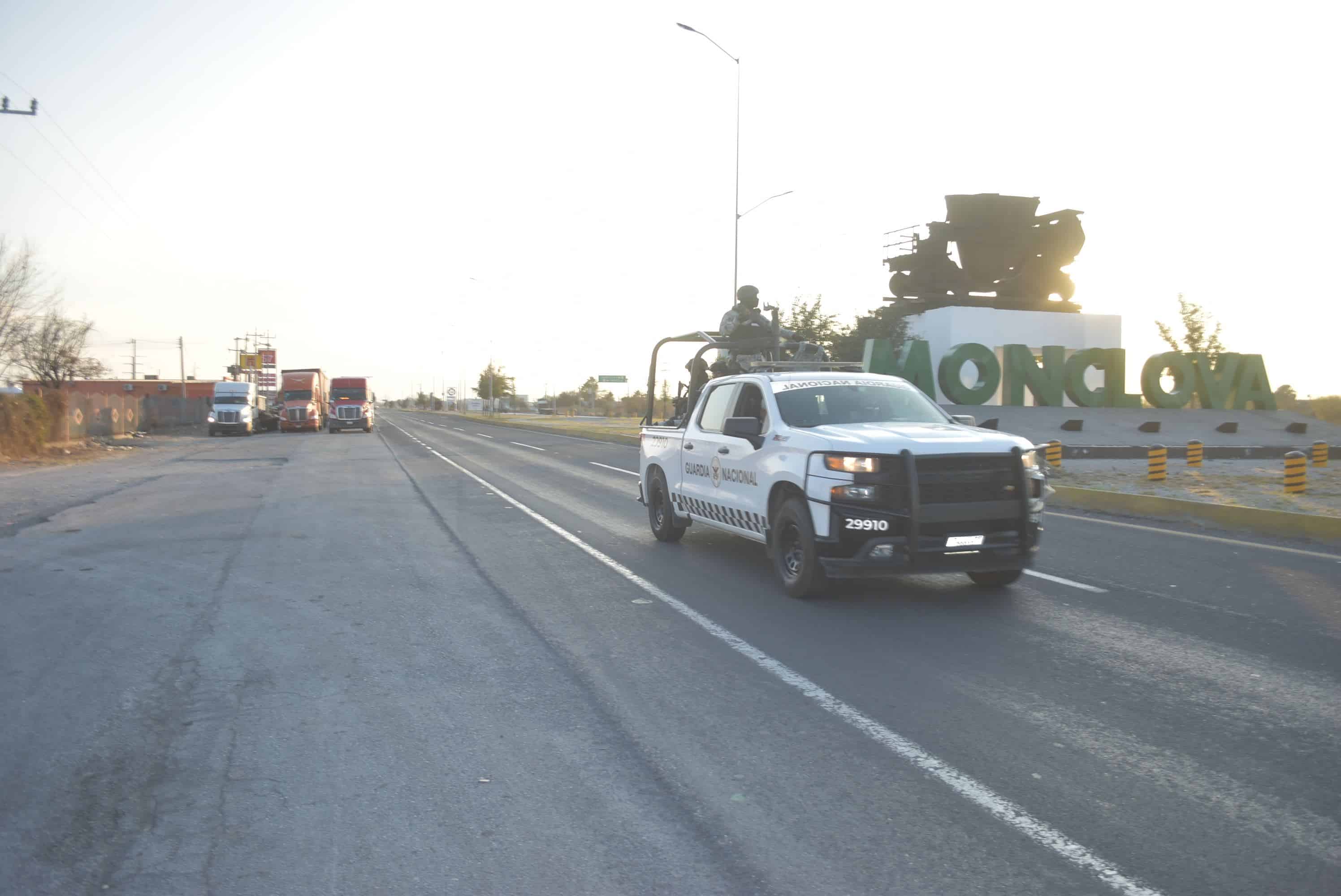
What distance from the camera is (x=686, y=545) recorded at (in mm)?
10797

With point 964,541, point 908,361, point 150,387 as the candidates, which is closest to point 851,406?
point 964,541

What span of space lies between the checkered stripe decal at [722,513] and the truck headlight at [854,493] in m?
1.17

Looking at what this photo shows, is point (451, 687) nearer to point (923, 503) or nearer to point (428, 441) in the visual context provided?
point (923, 503)

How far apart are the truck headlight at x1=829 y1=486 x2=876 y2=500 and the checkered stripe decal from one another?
117cm

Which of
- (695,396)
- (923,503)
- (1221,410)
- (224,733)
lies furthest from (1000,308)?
(224,733)

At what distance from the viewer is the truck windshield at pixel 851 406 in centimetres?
840

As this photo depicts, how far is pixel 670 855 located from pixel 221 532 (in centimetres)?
1044

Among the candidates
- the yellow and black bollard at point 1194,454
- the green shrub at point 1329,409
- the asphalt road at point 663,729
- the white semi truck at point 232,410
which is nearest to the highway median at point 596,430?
the white semi truck at point 232,410

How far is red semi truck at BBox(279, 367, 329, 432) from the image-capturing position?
51.0 m

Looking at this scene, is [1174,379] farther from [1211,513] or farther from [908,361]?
[1211,513]

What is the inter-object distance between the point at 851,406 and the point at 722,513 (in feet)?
5.52

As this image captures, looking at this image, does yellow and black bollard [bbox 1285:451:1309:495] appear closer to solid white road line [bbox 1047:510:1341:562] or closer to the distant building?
solid white road line [bbox 1047:510:1341:562]

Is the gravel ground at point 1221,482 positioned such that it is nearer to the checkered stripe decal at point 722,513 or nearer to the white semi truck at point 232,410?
the checkered stripe decal at point 722,513

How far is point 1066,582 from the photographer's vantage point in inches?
336
